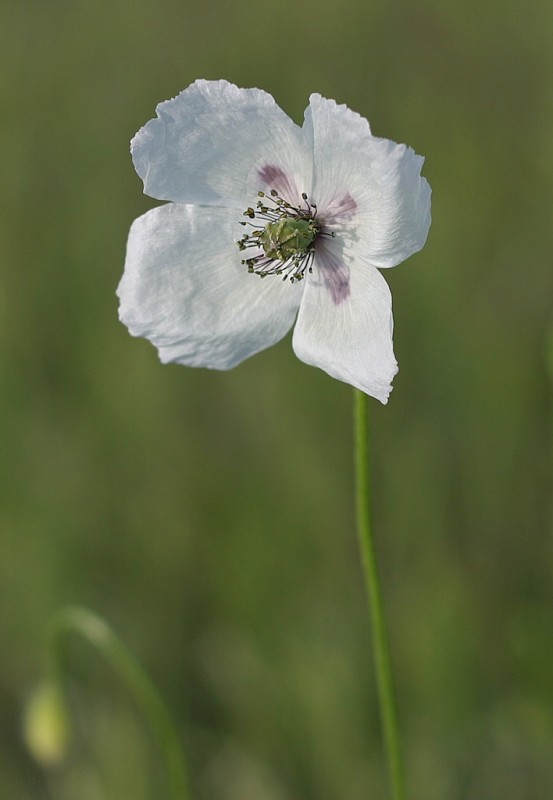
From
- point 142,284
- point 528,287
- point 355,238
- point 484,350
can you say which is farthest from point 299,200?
point 528,287

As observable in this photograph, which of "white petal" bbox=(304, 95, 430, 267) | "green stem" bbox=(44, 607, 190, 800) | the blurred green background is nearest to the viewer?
"white petal" bbox=(304, 95, 430, 267)

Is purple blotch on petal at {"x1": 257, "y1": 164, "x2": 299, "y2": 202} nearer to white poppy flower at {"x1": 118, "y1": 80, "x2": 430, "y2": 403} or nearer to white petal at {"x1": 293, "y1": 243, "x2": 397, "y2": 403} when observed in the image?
white poppy flower at {"x1": 118, "y1": 80, "x2": 430, "y2": 403}

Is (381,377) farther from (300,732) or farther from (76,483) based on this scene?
(76,483)

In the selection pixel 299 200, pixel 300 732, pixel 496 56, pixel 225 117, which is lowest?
pixel 300 732

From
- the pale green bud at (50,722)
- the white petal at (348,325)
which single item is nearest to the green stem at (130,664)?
the pale green bud at (50,722)

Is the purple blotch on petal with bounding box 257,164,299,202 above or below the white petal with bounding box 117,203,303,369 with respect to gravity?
above

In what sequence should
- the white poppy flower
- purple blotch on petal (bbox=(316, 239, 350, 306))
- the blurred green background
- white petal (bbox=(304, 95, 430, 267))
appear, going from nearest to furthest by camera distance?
1. white petal (bbox=(304, 95, 430, 267))
2. the white poppy flower
3. purple blotch on petal (bbox=(316, 239, 350, 306))
4. the blurred green background

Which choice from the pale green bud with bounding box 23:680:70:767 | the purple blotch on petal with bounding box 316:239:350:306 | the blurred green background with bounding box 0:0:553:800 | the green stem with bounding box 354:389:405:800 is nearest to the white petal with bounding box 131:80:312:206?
the purple blotch on petal with bounding box 316:239:350:306
